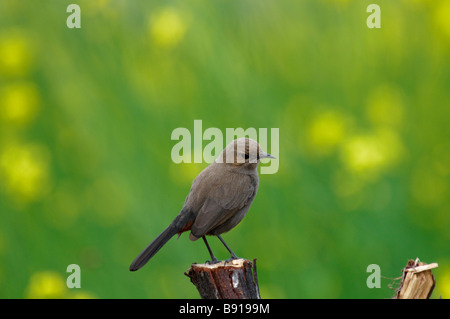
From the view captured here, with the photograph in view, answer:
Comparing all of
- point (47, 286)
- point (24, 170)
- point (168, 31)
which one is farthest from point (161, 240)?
point (168, 31)

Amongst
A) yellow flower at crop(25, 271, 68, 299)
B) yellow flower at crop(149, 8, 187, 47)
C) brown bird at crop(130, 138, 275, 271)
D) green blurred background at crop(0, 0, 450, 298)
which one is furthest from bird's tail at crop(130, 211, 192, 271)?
yellow flower at crop(149, 8, 187, 47)

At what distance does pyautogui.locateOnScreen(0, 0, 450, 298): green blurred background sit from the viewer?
4379 mm

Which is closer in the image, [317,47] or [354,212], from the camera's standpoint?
[354,212]

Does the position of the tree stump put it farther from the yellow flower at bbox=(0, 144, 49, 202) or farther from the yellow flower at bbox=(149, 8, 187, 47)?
the yellow flower at bbox=(149, 8, 187, 47)

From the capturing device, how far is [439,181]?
456cm

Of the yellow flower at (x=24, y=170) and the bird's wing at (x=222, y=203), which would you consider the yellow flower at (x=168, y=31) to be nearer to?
the yellow flower at (x=24, y=170)

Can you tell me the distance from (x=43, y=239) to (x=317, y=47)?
7.89 ft

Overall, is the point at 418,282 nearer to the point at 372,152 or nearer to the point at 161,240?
the point at 161,240

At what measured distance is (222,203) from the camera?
119 inches

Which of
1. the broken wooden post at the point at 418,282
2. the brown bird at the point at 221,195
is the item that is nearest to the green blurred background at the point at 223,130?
the brown bird at the point at 221,195

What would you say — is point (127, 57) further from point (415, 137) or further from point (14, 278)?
point (415, 137)

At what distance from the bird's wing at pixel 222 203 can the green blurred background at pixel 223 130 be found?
1.27m

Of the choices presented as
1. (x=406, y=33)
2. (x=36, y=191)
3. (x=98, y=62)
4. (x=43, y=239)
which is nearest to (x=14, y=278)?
(x=43, y=239)

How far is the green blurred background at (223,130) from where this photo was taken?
4379mm
